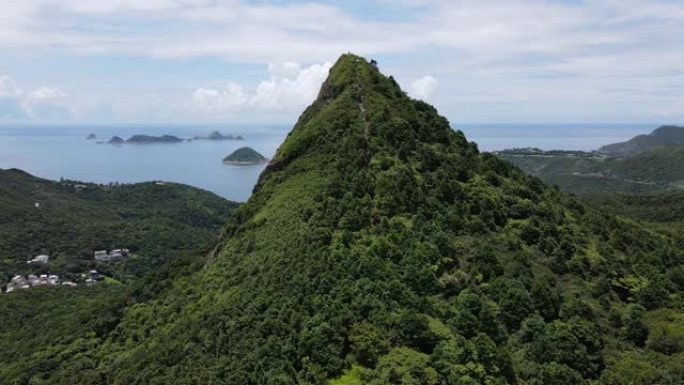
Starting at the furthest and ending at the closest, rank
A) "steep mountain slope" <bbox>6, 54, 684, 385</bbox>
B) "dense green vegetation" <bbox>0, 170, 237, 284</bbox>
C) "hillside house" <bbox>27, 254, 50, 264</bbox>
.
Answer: "dense green vegetation" <bbox>0, 170, 237, 284</bbox> < "hillside house" <bbox>27, 254, 50, 264</bbox> < "steep mountain slope" <bbox>6, 54, 684, 385</bbox>

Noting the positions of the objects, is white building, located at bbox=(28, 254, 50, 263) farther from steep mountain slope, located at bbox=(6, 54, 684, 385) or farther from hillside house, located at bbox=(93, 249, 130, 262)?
steep mountain slope, located at bbox=(6, 54, 684, 385)

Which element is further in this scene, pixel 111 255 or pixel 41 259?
pixel 111 255

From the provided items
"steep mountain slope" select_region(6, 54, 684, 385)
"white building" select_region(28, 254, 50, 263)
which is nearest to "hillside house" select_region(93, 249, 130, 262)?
"white building" select_region(28, 254, 50, 263)

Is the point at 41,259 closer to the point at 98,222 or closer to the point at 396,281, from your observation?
the point at 98,222

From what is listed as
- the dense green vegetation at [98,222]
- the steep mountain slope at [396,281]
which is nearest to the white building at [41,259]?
the dense green vegetation at [98,222]

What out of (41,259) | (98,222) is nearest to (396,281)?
(41,259)

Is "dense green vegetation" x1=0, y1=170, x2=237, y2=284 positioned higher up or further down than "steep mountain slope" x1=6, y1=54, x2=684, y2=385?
further down
